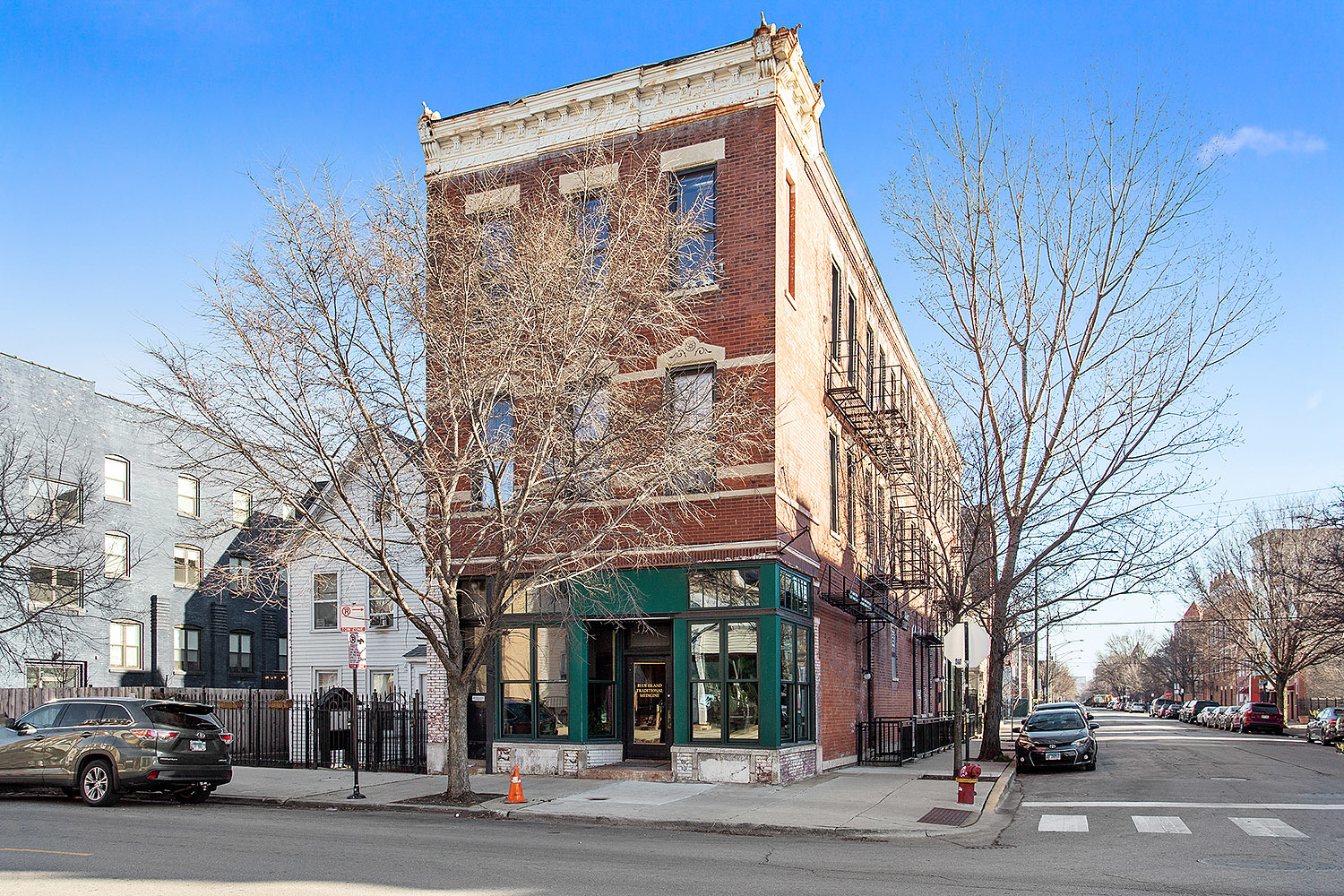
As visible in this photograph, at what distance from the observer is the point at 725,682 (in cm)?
1808

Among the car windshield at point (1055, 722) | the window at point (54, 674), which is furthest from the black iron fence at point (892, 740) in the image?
the window at point (54, 674)

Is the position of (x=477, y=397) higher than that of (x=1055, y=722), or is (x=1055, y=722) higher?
(x=477, y=397)

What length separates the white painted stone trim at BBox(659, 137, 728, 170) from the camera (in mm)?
19562

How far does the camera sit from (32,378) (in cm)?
3362

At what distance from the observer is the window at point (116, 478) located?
3609 centimetres

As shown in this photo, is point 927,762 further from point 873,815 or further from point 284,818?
point 284,818

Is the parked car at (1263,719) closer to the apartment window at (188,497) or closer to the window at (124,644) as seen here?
the apartment window at (188,497)

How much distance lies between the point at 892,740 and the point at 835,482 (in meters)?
6.34

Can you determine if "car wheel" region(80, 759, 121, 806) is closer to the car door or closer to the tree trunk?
the car door

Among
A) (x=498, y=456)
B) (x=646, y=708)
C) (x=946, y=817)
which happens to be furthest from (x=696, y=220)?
(x=946, y=817)

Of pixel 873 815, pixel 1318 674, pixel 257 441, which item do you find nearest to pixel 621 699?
pixel 873 815

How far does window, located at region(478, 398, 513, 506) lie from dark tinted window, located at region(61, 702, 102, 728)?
21.1ft

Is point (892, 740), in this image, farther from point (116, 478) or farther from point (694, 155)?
point (116, 478)

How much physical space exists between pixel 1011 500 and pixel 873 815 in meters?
11.7
